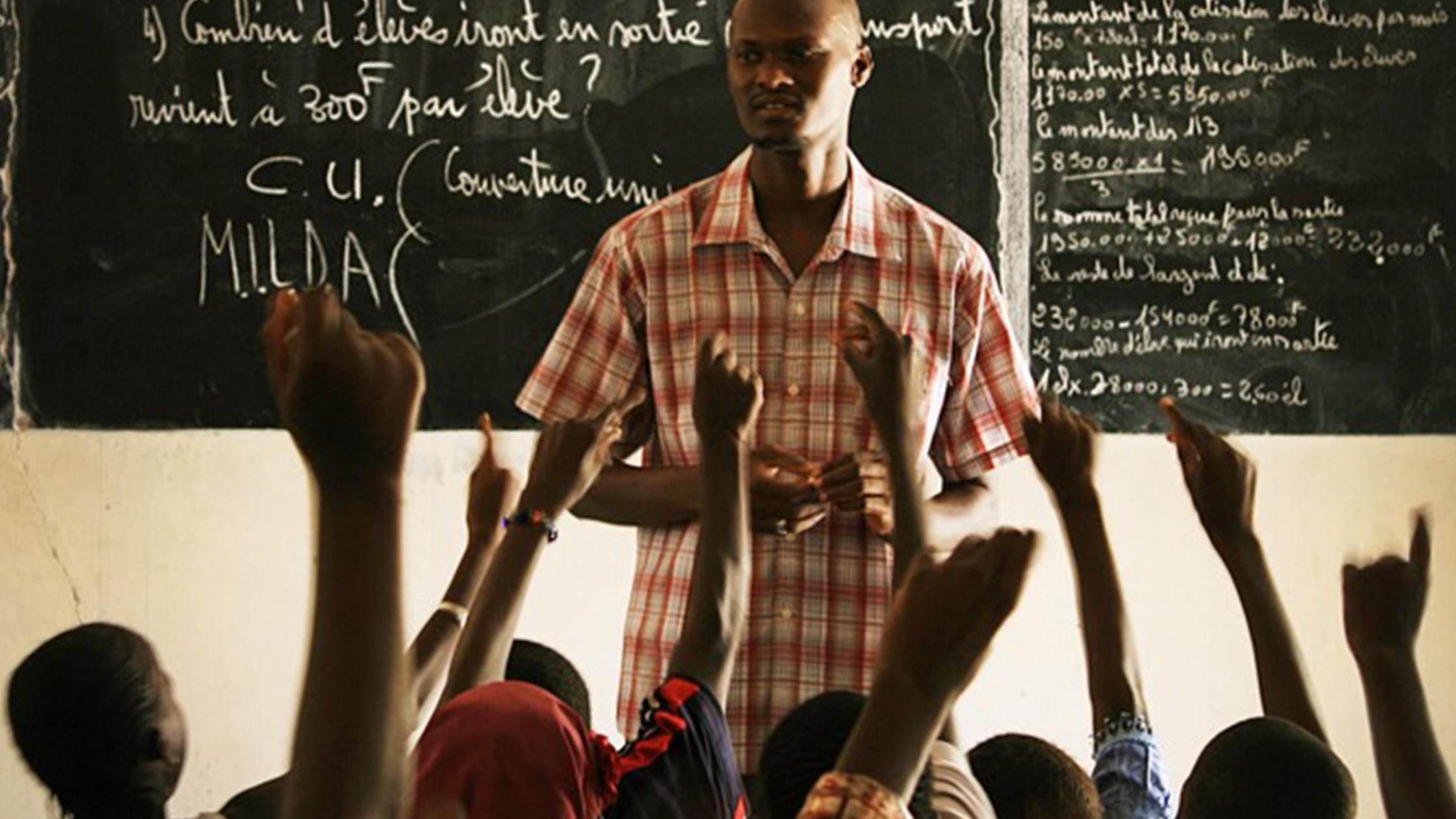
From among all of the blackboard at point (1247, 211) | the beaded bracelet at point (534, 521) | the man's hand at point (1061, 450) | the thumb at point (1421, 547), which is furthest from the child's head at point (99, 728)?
the blackboard at point (1247, 211)

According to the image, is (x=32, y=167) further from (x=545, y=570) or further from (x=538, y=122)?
(x=545, y=570)

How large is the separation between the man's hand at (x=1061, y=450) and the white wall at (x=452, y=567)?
187 centimetres

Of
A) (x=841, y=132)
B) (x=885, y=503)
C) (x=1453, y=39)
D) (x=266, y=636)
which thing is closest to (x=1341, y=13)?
(x=1453, y=39)

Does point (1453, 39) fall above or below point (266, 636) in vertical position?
above

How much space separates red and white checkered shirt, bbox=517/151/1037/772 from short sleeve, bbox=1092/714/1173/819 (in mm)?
398

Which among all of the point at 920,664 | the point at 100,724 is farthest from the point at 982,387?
the point at 920,664

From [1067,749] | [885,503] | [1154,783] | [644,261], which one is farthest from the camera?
[1067,749]

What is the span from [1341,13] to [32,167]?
8.89ft

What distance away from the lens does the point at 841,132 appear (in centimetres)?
257

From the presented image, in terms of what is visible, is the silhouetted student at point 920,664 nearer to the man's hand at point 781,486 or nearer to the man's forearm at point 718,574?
the man's forearm at point 718,574

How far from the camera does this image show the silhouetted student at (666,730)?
169cm

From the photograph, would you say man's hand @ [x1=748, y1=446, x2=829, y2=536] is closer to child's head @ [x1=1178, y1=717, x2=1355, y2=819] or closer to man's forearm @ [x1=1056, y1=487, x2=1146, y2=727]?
man's forearm @ [x1=1056, y1=487, x2=1146, y2=727]

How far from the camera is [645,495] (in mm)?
2430

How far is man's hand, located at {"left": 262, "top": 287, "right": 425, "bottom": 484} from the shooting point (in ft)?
3.27
